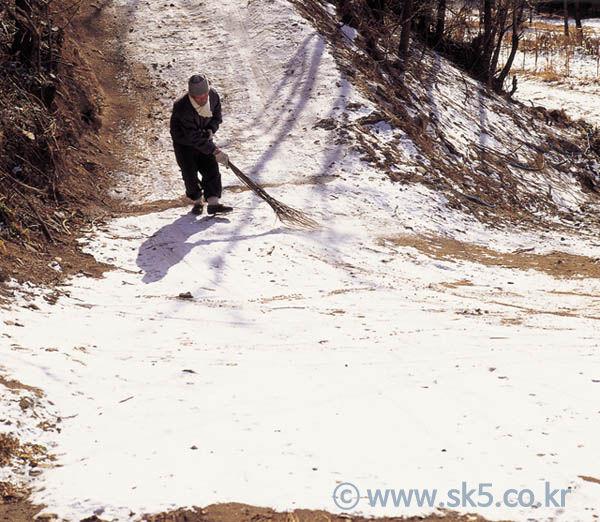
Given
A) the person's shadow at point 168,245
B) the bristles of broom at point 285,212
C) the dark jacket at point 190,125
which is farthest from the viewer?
the bristles of broom at point 285,212

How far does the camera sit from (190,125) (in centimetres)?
691

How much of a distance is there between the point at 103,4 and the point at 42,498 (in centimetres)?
1190

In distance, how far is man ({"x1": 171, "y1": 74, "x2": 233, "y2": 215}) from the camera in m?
6.88

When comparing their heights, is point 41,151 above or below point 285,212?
above

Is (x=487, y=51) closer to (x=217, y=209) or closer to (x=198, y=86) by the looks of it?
(x=217, y=209)

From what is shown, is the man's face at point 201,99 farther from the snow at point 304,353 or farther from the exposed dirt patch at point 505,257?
the exposed dirt patch at point 505,257

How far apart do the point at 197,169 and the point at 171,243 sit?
3.49 ft

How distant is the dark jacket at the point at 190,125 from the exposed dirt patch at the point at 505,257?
7.54 ft

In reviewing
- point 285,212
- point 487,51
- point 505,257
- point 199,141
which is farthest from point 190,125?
point 487,51

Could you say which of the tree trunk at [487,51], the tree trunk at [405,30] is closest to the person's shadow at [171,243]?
the tree trunk at [405,30]

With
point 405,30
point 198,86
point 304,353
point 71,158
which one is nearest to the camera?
point 304,353

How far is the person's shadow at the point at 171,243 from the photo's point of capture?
6.36 meters

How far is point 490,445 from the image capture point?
10.4ft

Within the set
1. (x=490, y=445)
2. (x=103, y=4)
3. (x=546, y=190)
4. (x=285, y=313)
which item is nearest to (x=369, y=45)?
(x=546, y=190)
